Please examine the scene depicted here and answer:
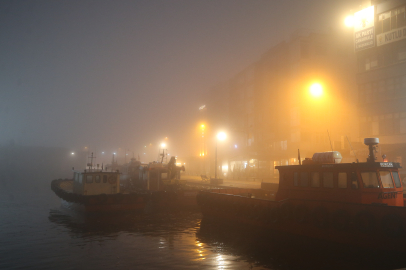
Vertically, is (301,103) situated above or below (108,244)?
above

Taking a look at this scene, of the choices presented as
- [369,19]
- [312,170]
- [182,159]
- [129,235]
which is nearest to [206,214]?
[129,235]

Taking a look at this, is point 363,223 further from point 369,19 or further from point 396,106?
point 396,106

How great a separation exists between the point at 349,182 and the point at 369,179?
0.78 metres

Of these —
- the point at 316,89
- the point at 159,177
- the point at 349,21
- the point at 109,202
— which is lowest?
the point at 109,202

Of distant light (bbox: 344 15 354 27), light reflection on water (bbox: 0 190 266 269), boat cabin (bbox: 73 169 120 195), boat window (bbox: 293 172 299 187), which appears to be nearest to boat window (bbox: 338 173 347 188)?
boat window (bbox: 293 172 299 187)

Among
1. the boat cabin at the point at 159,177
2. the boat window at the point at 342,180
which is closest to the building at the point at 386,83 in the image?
the boat cabin at the point at 159,177

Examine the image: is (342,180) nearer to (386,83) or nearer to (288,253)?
(288,253)

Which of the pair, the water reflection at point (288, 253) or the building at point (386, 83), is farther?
the building at point (386, 83)

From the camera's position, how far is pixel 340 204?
1248 centimetres

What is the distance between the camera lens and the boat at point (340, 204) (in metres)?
11.0

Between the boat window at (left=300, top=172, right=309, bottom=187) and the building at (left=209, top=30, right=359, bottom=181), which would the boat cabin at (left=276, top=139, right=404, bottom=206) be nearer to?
the boat window at (left=300, top=172, right=309, bottom=187)

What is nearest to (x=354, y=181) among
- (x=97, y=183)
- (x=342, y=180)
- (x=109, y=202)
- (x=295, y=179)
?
(x=342, y=180)

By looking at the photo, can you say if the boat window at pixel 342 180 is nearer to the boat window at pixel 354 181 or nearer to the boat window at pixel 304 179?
the boat window at pixel 354 181

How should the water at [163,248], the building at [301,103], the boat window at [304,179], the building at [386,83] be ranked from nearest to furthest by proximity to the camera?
the water at [163,248] → the boat window at [304,179] → the building at [386,83] → the building at [301,103]
